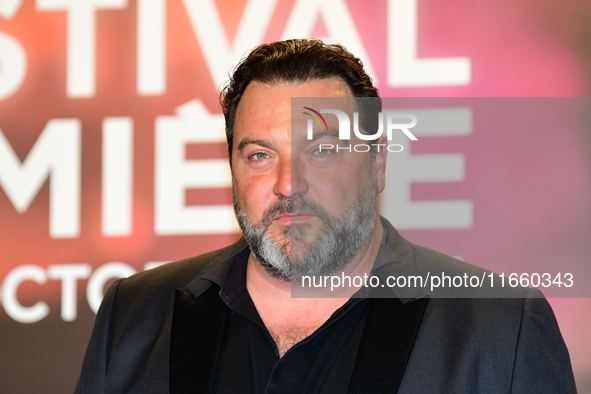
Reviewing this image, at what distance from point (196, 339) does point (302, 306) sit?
33 cm

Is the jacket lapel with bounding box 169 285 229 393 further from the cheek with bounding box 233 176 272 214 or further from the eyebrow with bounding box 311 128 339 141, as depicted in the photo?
the eyebrow with bounding box 311 128 339 141

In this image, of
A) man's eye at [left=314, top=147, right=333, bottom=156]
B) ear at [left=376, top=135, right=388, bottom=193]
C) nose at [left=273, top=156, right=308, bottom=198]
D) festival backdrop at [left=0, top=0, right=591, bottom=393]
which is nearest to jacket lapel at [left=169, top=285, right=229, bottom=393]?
nose at [left=273, top=156, right=308, bottom=198]

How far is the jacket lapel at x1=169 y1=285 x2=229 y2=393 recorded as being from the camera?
5.85ft

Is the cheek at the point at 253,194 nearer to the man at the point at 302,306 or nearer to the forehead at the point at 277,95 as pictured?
the man at the point at 302,306

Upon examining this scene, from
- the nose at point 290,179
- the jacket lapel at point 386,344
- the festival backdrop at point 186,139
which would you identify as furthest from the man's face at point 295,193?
the festival backdrop at point 186,139

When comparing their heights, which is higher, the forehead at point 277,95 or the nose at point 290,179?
the forehead at point 277,95

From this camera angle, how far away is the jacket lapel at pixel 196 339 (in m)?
1.78

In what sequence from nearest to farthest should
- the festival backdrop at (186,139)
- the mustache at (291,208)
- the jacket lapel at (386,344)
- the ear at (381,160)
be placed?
the jacket lapel at (386,344) < the mustache at (291,208) < the ear at (381,160) < the festival backdrop at (186,139)

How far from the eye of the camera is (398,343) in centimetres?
174

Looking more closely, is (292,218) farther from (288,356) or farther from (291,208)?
(288,356)

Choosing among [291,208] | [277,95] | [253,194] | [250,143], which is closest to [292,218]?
[291,208]

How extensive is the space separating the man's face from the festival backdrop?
0.62 meters

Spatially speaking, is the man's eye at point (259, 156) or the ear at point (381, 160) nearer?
the man's eye at point (259, 156)

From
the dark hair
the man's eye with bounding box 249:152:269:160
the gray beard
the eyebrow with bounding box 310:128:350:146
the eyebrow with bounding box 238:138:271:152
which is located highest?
the dark hair
